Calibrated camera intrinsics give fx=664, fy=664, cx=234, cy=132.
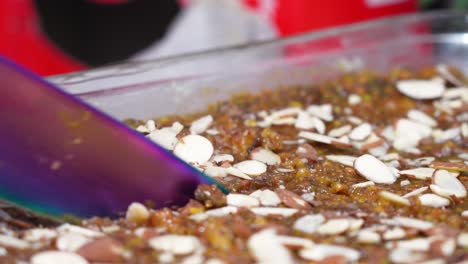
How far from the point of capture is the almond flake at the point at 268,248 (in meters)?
0.75

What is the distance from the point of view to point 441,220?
88 cm

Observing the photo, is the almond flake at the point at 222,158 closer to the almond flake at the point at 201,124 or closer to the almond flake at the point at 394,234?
the almond flake at the point at 201,124

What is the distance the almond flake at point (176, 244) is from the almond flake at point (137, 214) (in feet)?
0.23

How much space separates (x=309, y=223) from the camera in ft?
2.76

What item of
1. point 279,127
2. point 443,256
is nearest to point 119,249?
point 443,256

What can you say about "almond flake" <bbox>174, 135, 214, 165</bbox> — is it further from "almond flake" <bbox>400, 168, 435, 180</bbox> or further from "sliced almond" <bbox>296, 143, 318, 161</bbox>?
"almond flake" <bbox>400, 168, 435, 180</bbox>

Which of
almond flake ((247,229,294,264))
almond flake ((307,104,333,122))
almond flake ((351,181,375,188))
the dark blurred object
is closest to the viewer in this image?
almond flake ((247,229,294,264))

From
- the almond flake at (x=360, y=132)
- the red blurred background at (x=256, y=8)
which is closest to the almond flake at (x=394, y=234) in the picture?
the almond flake at (x=360, y=132)

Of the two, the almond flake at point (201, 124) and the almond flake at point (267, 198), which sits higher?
the almond flake at point (201, 124)

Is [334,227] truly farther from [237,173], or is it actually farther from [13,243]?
[13,243]

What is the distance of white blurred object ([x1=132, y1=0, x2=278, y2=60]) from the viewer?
1842 mm

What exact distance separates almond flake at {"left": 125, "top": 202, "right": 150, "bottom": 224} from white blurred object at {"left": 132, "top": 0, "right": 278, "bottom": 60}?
1012 mm

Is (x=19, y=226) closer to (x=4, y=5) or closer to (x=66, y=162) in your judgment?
(x=66, y=162)

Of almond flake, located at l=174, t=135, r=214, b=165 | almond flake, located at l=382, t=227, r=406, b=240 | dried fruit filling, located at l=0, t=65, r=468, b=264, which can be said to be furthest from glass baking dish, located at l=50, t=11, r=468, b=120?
almond flake, located at l=382, t=227, r=406, b=240
